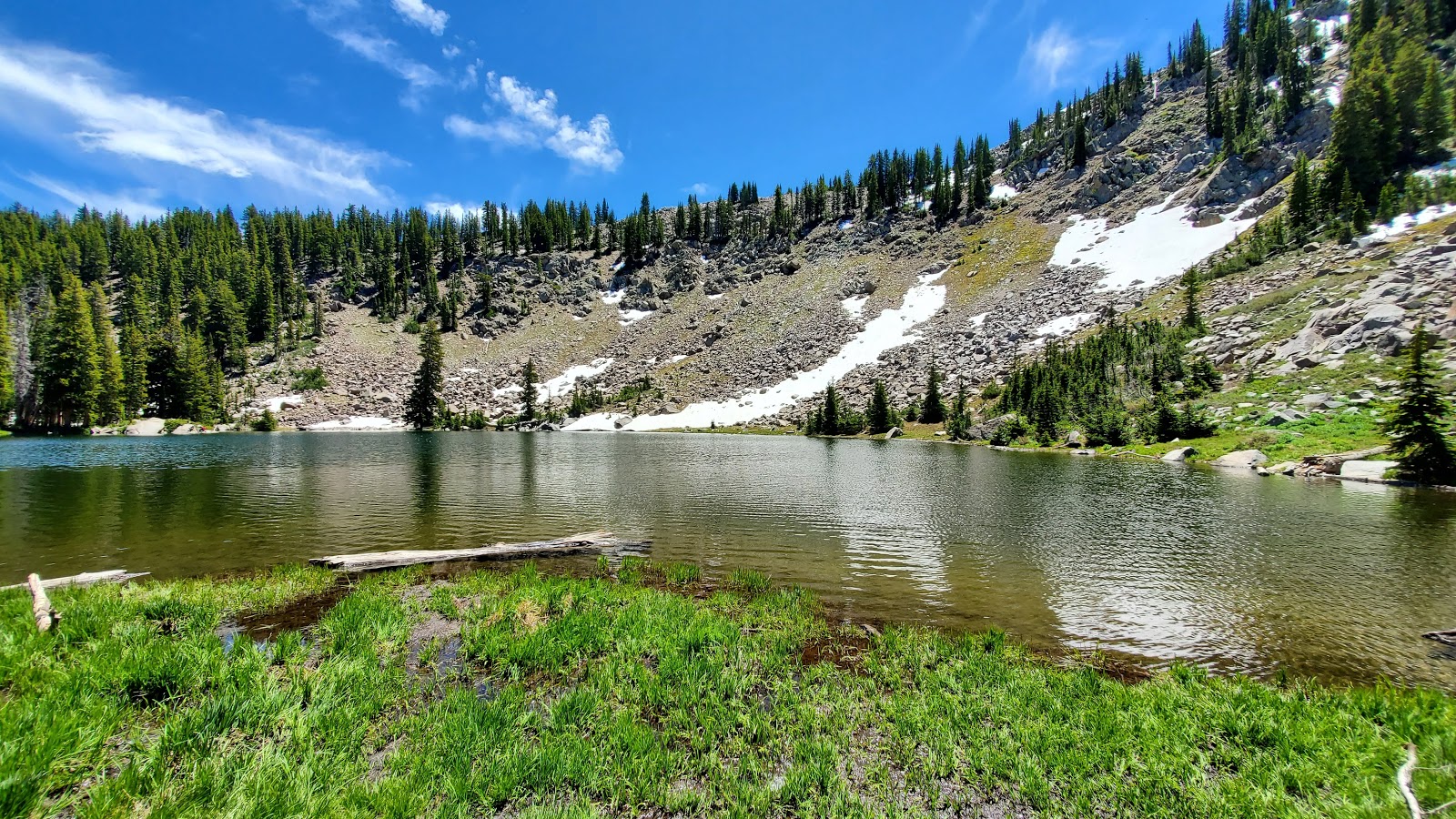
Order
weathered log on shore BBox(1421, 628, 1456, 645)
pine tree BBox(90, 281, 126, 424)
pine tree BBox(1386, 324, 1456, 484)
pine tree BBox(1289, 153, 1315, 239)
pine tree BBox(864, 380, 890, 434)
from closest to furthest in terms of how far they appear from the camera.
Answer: weathered log on shore BBox(1421, 628, 1456, 645)
pine tree BBox(1386, 324, 1456, 484)
pine tree BBox(1289, 153, 1315, 239)
pine tree BBox(90, 281, 126, 424)
pine tree BBox(864, 380, 890, 434)

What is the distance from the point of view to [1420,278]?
158 feet

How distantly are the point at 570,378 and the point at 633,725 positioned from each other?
138140mm

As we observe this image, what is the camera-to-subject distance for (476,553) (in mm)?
17000

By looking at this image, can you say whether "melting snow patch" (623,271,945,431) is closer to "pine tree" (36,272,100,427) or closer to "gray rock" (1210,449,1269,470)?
"gray rock" (1210,449,1269,470)

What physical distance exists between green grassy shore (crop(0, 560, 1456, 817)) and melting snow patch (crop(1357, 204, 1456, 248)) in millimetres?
87405

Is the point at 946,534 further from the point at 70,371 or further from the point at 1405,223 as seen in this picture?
the point at 70,371

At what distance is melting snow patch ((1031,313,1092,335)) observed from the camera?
8994 centimetres

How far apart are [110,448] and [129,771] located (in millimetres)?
81660

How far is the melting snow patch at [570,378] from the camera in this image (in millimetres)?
133875

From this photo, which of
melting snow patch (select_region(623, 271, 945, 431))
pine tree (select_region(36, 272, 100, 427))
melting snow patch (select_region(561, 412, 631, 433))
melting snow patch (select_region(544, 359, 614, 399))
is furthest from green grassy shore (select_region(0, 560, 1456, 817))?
melting snow patch (select_region(544, 359, 614, 399))

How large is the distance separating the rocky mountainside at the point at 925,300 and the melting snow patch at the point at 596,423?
3.04 m

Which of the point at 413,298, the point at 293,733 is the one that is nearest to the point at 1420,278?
the point at 293,733

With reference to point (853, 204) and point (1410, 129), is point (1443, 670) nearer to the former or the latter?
point (1410, 129)

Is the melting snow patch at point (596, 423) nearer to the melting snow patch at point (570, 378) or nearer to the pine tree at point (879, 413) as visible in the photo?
the melting snow patch at point (570, 378)
